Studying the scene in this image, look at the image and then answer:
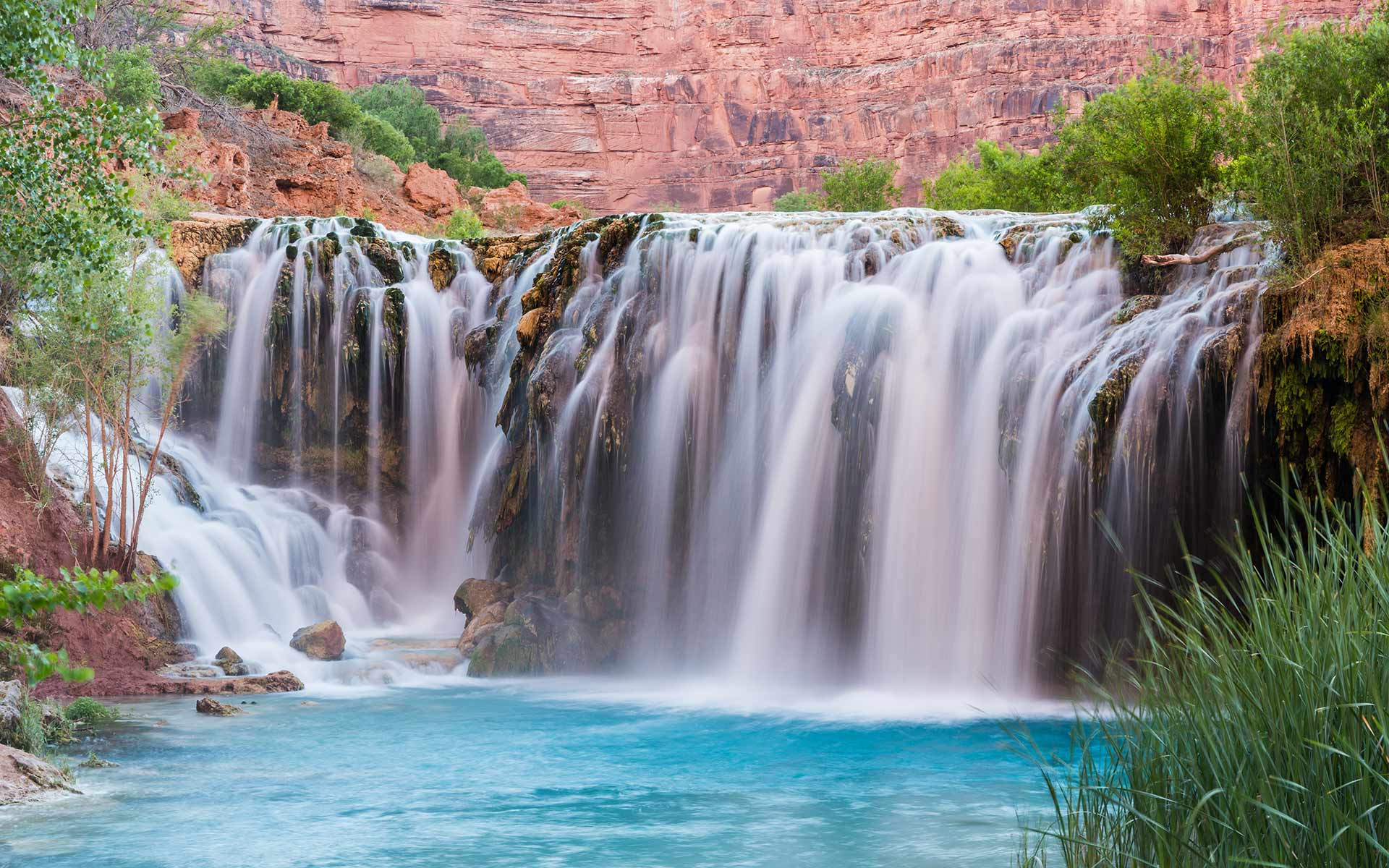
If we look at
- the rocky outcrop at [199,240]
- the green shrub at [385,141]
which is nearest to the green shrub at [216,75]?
the green shrub at [385,141]

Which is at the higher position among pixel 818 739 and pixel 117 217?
pixel 117 217

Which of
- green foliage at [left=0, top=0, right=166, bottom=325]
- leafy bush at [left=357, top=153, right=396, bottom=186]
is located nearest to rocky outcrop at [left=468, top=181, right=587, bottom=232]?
leafy bush at [left=357, top=153, right=396, bottom=186]

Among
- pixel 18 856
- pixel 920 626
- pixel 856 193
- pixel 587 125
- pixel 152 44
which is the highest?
pixel 587 125

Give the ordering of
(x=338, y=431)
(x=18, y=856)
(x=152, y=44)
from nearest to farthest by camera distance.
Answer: (x=18, y=856) → (x=338, y=431) → (x=152, y=44)

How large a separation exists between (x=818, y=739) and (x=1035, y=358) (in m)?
5.75

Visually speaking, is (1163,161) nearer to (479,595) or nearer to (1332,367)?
(1332,367)

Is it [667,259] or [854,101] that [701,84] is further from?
[667,259]

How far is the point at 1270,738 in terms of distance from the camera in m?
4.22

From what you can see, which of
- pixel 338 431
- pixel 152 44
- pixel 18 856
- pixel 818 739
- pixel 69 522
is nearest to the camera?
pixel 18 856

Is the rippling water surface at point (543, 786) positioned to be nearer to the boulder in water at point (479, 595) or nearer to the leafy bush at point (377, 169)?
the boulder in water at point (479, 595)

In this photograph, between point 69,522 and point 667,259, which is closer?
point 69,522

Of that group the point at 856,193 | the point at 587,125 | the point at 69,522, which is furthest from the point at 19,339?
the point at 587,125

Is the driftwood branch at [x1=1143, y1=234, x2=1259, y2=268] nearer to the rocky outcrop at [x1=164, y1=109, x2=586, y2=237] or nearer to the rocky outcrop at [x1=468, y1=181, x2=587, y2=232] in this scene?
the rocky outcrop at [x1=164, y1=109, x2=586, y2=237]

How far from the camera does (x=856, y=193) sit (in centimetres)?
4975
